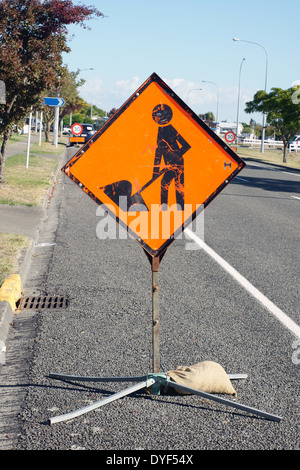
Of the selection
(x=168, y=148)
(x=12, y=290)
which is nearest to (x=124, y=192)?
(x=168, y=148)

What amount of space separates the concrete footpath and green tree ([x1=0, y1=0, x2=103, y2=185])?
2.26 m

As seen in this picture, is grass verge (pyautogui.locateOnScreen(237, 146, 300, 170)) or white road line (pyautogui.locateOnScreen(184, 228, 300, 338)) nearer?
white road line (pyautogui.locateOnScreen(184, 228, 300, 338))

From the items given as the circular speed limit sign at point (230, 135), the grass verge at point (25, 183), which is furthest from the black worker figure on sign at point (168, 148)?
the circular speed limit sign at point (230, 135)

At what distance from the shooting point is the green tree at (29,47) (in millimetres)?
13867

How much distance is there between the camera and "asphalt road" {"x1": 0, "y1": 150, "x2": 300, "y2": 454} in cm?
362

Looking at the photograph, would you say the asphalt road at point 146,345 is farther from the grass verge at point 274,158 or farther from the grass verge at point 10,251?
the grass verge at point 274,158

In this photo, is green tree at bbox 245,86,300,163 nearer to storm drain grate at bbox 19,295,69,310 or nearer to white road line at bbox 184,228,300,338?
white road line at bbox 184,228,300,338

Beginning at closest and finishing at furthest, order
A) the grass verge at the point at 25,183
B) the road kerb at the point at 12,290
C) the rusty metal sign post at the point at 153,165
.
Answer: the rusty metal sign post at the point at 153,165 < the road kerb at the point at 12,290 < the grass verge at the point at 25,183

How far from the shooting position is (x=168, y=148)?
4211mm

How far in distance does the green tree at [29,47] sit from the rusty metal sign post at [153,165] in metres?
10.2

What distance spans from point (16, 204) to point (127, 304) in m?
7.11

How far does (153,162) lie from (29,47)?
11.3m
